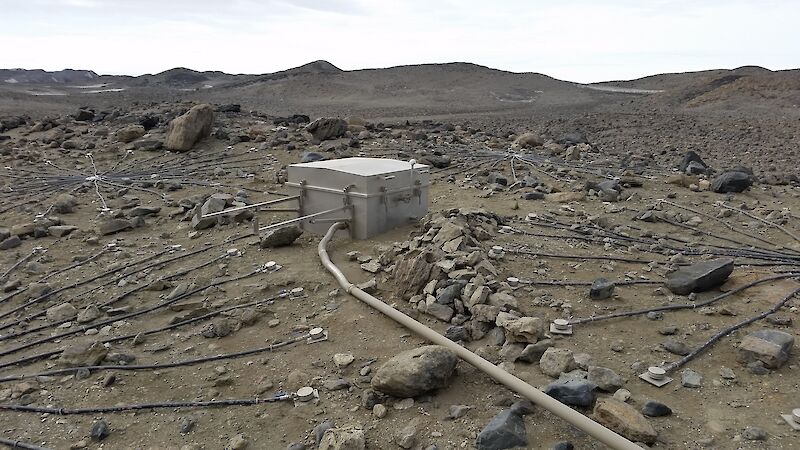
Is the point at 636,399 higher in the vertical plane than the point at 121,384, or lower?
higher

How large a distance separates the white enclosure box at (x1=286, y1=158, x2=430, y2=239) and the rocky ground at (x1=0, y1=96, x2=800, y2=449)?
0.18 m

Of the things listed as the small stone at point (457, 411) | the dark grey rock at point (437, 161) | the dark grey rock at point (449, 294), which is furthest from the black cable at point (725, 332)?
the dark grey rock at point (437, 161)

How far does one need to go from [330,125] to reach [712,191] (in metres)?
7.03

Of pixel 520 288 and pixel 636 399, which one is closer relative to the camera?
pixel 636 399

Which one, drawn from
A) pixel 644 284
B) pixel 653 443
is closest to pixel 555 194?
pixel 644 284

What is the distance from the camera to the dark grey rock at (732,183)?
25.8ft

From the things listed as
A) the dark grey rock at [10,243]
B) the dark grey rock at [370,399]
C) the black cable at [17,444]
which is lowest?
the dark grey rock at [10,243]

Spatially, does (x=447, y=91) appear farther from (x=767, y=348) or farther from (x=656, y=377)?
(x=656, y=377)

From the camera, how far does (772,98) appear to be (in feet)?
78.3

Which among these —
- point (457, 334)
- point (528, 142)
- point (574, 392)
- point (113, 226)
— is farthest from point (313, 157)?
point (574, 392)

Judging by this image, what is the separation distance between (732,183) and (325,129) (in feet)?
23.8

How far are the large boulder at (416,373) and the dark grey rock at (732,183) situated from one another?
21.2ft

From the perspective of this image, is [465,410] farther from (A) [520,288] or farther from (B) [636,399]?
(A) [520,288]

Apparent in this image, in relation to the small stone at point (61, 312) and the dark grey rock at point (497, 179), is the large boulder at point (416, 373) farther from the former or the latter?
the dark grey rock at point (497, 179)
